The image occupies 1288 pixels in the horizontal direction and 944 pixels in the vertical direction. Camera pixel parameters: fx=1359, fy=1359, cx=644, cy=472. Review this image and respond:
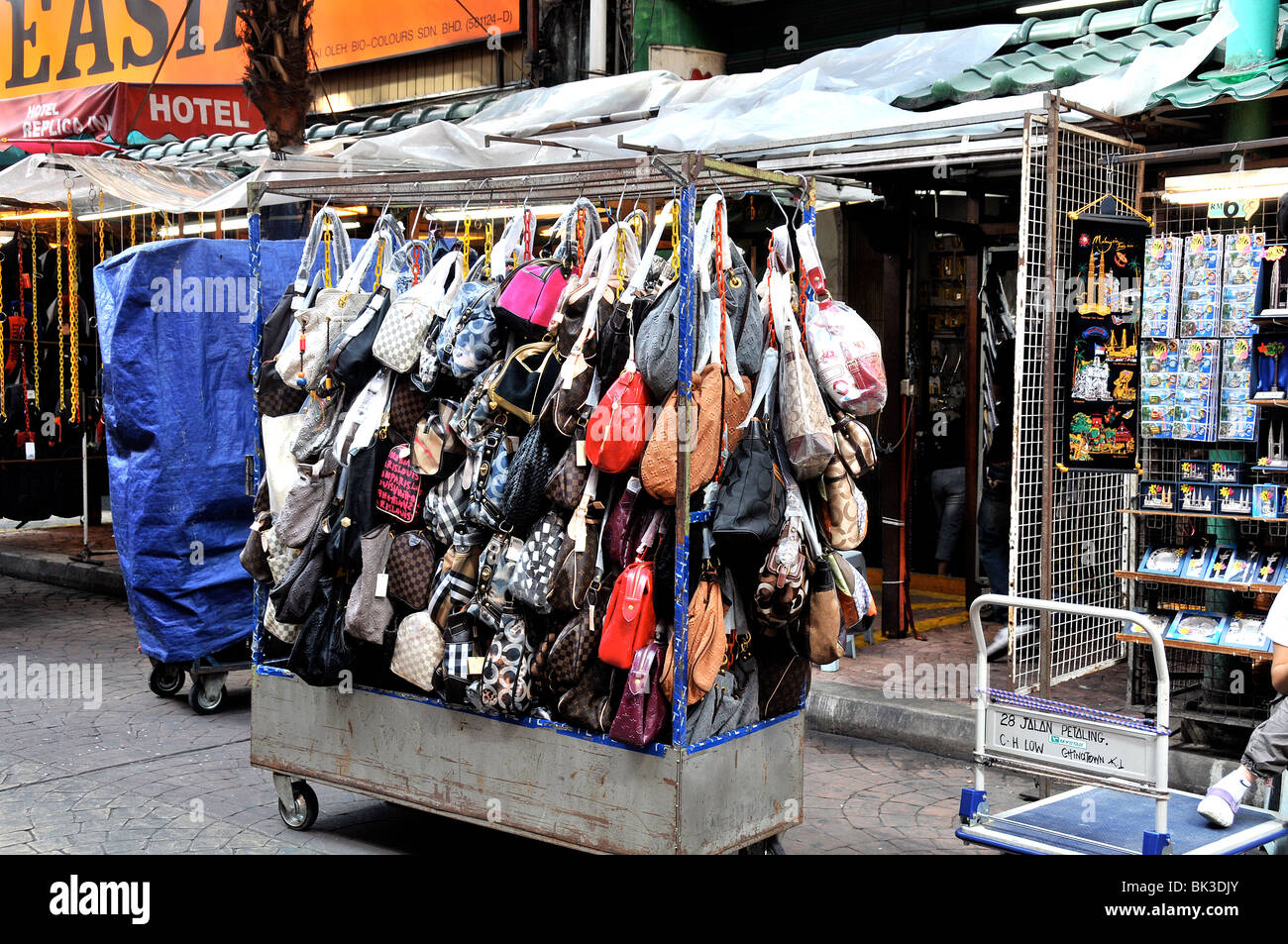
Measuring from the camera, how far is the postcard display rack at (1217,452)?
21.2ft

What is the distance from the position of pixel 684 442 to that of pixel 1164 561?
325 centimetres

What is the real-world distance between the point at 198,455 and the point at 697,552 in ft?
14.1

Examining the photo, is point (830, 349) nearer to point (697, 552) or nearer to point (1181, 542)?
point (697, 552)

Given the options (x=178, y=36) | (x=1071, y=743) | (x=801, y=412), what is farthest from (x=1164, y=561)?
(x=178, y=36)

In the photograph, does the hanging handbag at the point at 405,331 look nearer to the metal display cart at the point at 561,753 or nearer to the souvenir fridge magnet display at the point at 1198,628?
the metal display cart at the point at 561,753

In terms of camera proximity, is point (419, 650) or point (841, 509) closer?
point (841, 509)

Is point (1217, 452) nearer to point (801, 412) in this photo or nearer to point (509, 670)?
point (801, 412)

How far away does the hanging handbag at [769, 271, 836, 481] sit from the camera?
496 centimetres

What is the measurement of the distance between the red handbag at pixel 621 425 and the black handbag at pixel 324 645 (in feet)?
4.91

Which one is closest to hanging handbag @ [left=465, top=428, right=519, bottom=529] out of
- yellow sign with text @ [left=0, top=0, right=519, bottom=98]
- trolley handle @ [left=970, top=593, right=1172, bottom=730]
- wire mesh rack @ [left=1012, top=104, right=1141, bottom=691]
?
trolley handle @ [left=970, top=593, right=1172, bottom=730]

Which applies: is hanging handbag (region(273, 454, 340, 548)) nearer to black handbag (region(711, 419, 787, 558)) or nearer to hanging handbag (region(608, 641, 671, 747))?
hanging handbag (region(608, 641, 671, 747))

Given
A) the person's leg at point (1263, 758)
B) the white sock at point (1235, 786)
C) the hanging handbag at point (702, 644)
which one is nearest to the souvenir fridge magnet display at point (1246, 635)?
the person's leg at point (1263, 758)

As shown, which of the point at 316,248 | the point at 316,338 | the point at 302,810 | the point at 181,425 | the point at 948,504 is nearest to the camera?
the point at 316,338

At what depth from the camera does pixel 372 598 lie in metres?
5.58
